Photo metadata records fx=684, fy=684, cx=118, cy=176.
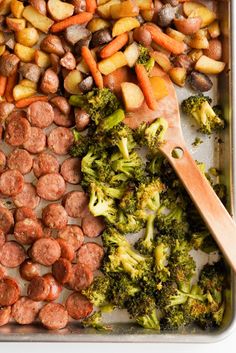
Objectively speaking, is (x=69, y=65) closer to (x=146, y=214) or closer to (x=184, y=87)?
(x=184, y=87)

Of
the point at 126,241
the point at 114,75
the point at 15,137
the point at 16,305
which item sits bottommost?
the point at 16,305

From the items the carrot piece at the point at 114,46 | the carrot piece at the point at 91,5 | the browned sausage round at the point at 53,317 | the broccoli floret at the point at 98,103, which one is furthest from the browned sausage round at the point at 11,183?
the carrot piece at the point at 91,5

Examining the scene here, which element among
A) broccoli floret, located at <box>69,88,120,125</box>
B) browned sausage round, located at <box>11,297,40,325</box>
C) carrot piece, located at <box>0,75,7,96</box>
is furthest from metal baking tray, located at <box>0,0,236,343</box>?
carrot piece, located at <box>0,75,7,96</box>

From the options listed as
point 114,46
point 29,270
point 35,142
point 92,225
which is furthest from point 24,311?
point 114,46

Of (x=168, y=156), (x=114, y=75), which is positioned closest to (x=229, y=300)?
(x=168, y=156)

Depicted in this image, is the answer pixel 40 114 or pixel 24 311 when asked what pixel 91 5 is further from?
pixel 24 311

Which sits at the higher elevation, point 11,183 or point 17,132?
point 17,132

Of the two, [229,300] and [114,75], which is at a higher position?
[114,75]

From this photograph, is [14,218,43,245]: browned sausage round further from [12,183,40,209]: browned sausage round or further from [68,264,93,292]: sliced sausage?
[68,264,93,292]: sliced sausage
